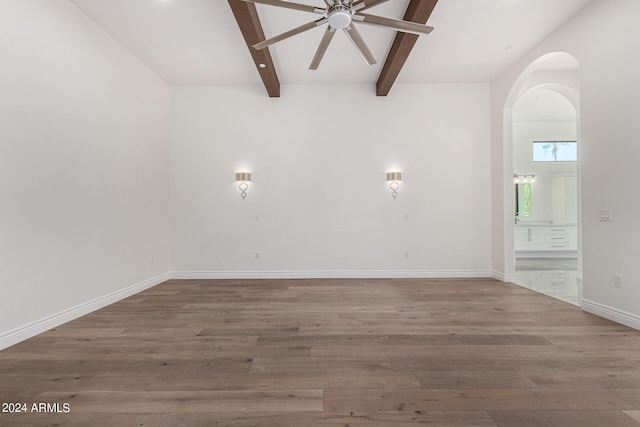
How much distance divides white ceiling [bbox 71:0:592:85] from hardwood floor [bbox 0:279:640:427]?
11.3ft

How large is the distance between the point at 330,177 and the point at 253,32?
2573 millimetres

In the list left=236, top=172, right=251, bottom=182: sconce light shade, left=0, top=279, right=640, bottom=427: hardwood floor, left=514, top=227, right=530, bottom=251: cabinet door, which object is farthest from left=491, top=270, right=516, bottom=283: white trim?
left=236, top=172, right=251, bottom=182: sconce light shade

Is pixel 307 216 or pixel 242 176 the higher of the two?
pixel 242 176

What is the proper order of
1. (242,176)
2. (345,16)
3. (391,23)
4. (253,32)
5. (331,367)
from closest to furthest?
1. (331,367)
2. (345,16)
3. (391,23)
4. (253,32)
5. (242,176)

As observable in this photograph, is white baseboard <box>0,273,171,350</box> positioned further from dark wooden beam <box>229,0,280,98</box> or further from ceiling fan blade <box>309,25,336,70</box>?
ceiling fan blade <box>309,25,336,70</box>

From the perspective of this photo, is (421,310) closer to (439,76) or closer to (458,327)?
(458,327)

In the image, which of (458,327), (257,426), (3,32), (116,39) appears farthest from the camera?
(116,39)

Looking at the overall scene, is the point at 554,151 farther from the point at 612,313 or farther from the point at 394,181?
the point at 612,313

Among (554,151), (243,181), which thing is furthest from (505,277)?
(554,151)

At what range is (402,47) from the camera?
3748 mm

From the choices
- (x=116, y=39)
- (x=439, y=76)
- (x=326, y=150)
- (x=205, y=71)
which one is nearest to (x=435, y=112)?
(x=439, y=76)

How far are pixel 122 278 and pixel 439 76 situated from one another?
19.2 feet

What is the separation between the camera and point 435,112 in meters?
5.23

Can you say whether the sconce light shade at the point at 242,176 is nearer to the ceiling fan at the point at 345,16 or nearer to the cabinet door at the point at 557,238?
the ceiling fan at the point at 345,16
